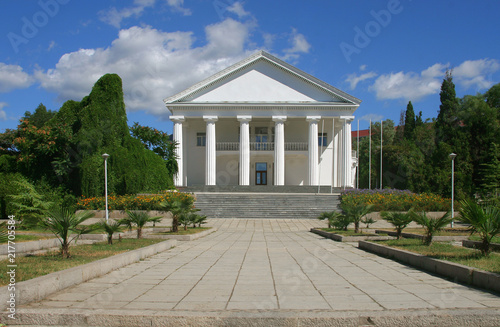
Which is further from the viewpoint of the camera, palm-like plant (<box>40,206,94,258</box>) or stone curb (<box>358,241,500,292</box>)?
palm-like plant (<box>40,206,94,258</box>)

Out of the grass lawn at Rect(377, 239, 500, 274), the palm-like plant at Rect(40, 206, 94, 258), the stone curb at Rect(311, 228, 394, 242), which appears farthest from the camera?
the stone curb at Rect(311, 228, 394, 242)

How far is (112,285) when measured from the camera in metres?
6.47

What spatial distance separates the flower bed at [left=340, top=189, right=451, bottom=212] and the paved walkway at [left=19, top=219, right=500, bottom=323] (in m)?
18.2

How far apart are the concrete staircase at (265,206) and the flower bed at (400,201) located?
196cm

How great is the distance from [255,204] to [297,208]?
10.6 feet

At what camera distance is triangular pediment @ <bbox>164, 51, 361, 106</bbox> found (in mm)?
39875

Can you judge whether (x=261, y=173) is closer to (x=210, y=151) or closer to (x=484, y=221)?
(x=210, y=151)

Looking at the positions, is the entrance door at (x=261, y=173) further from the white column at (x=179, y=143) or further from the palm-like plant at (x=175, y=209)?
the palm-like plant at (x=175, y=209)

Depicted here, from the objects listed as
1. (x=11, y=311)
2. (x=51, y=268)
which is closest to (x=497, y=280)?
(x=11, y=311)

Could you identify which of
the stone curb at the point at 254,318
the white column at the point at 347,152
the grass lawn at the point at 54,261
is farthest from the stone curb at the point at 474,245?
the white column at the point at 347,152

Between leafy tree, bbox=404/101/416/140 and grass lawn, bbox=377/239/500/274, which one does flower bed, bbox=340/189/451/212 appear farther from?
leafy tree, bbox=404/101/416/140

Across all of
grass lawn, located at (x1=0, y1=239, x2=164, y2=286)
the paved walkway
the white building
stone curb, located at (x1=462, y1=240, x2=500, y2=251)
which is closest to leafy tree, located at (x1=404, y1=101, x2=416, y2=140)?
the white building

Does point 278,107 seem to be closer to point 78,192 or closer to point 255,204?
point 255,204

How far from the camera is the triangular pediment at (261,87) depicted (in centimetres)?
3988
